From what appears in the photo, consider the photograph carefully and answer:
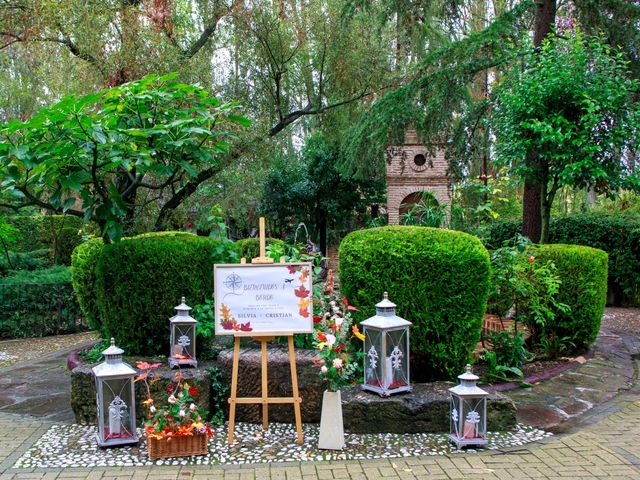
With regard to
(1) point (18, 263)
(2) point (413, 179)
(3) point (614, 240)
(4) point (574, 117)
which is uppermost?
(4) point (574, 117)

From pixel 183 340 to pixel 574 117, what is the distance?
5294 mm

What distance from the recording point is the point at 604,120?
6422 mm

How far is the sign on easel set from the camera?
4.04 meters

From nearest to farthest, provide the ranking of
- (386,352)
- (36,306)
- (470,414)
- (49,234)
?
1. (470,414)
2. (386,352)
3. (36,306)
4. (49,234)

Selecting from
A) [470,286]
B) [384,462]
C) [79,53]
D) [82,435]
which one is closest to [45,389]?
[82,435]

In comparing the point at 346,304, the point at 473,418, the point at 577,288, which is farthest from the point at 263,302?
the point at 577,288

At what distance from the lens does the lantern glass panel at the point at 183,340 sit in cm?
447

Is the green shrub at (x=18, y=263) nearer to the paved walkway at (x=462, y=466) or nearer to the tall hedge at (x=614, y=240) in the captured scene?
the paved walkway at (x=462, y=466)

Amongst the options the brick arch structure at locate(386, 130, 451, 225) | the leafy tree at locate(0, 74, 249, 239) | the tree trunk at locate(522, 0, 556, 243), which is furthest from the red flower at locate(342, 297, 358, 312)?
the brick arch structure at locate(386, 130, 451, 225)

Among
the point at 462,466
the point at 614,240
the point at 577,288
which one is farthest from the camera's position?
the point at 614,240

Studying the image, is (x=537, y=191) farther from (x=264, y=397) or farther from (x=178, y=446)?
(x=178, y=446)

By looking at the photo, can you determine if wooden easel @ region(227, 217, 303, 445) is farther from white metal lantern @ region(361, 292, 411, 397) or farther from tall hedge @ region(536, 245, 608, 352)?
tall hedge @ region(536, 245, 608, 352)

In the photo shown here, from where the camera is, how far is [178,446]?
12.0 ft

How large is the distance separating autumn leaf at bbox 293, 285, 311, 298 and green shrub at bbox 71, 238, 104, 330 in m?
2.93
